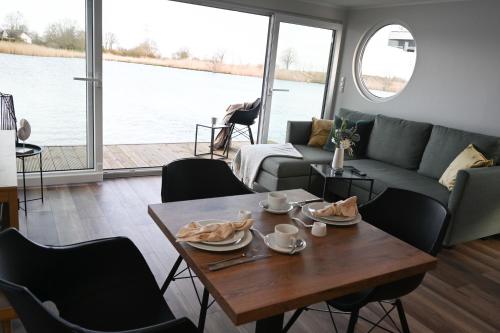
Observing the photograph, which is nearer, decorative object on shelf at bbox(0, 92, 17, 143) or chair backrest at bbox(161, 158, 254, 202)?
chair backrest at bbox(161, 158, 254, 202)

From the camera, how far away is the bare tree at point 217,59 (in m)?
6.45

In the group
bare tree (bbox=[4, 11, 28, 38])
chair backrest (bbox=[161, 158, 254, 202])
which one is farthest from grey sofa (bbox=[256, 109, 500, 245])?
bare tree (bbox=[4, 11, 28, 38])

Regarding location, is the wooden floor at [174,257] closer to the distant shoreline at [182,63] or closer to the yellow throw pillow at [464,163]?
the yellow throw pillow at [464,163]

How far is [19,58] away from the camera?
3.54 meters

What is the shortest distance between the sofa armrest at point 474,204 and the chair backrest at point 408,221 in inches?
48.7

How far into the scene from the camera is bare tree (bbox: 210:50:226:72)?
254 inches

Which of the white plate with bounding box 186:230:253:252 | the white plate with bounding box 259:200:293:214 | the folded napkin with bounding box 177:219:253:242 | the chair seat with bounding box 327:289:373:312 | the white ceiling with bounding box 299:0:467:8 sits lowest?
the chair seat with bounding box 327:289:373:312

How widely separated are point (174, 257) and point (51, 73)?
2292mm

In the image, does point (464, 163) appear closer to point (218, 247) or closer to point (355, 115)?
point (355, 115)

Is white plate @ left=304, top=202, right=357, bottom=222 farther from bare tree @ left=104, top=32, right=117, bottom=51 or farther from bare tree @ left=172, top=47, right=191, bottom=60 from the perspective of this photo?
bare tree @ left=172, top=47, right=191, bottom=60

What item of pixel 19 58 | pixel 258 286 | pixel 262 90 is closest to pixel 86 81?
pixel 19 58

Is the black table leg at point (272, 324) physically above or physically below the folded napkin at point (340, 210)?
below

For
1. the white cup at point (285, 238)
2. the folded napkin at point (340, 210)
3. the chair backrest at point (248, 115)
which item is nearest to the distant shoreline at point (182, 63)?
the chair backrest at point (248, 115)

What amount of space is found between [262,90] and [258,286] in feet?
13.6
